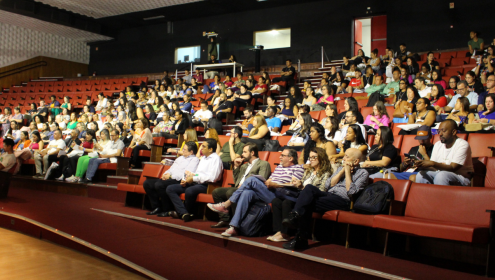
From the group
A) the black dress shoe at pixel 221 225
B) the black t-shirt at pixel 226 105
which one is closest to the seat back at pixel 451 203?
the black dress shoe at pixel 221 225

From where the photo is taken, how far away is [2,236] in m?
3.11

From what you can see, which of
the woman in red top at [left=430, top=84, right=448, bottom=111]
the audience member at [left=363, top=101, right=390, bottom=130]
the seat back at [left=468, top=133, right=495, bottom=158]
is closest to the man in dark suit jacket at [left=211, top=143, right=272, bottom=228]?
the audience member at [left=363, top=101, right=390, bottom=130]

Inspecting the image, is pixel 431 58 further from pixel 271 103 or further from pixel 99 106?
pixel 99 106

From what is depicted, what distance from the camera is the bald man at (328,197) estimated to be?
2.52 metres

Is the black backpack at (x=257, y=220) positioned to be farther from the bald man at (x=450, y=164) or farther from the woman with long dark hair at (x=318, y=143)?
the bald man at (x=450, y=164)

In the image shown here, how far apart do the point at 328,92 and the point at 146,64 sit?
914 cm

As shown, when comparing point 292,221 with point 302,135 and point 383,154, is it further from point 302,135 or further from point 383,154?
point 302,135

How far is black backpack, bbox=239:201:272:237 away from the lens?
2.92m

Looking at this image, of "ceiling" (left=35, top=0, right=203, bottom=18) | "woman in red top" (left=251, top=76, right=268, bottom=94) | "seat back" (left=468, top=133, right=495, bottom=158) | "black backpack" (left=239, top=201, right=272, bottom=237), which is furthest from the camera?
"ceiling" (left=35, top=0, right=203, bottom=18)

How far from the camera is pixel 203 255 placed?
8.10ft

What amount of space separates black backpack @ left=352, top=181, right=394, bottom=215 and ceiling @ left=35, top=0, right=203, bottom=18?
920cm

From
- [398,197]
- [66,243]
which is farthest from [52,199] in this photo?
[398,197]

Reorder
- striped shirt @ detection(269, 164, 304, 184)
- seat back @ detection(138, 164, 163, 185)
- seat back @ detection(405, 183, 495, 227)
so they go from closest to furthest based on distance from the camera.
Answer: seat back @ detection(405, 183, 495, 227), striped shirt @ detection(269, 164, 304, 184), seat back @ detection(138, 164, 163, 185)

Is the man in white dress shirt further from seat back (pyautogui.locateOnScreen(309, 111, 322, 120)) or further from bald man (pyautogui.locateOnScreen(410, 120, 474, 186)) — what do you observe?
seat back (pyautogui.locateOnScreen(309, 111, 322, 120))
